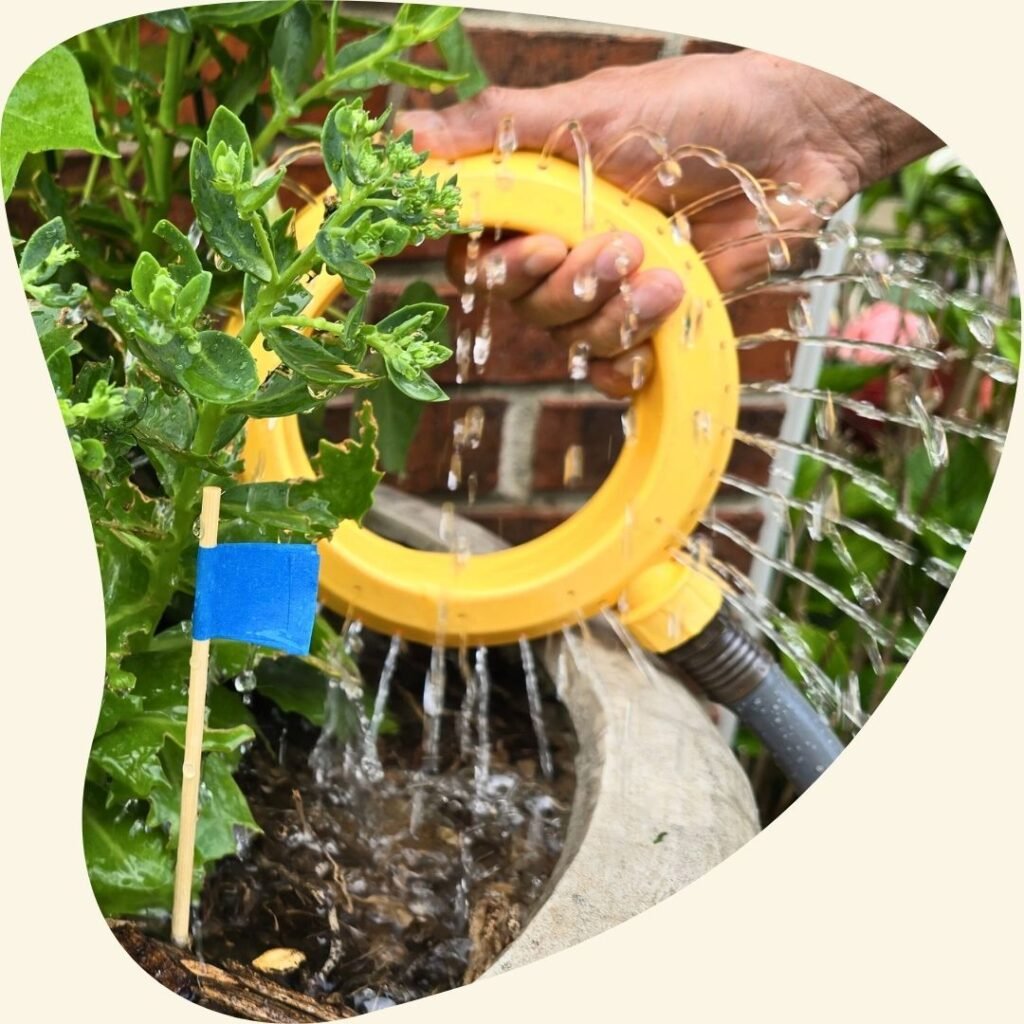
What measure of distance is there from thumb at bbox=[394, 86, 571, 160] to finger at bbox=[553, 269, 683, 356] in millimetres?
89

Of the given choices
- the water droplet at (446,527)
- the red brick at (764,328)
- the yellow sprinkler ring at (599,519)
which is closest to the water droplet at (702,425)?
the yellow sprinkler ring at (599,519)

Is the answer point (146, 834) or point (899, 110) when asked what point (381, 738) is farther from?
point (899, 110)

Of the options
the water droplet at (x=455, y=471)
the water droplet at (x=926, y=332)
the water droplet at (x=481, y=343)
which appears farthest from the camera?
the water droplet at (x=455, y=471)

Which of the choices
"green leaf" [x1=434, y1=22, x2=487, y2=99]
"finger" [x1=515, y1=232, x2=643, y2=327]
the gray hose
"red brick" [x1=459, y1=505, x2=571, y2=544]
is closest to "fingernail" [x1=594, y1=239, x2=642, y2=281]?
"finger" [x1=515, y1=232, x2=643, y2=327]

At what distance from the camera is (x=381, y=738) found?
80 centimetres

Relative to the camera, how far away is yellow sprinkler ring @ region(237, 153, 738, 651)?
67 cm

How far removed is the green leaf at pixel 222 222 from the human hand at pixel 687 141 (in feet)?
0.75

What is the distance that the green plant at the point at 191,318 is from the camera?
44cm

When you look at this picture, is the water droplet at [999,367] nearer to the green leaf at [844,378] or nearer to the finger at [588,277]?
the finger at [588,277]

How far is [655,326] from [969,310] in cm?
16

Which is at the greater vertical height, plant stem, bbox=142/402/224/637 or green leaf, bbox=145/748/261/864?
plant stem, bbox=142/402/224/637

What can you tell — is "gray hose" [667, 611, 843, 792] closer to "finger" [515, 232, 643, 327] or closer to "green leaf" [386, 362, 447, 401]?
"finger" [515, 232, 643, 327]

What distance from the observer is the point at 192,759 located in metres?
0.51

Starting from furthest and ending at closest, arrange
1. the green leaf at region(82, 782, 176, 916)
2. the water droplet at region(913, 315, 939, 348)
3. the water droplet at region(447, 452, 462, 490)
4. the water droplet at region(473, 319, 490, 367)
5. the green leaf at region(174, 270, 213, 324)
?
the water droplet at region(447, 452, 462, 490)
the water droplet at region(473, 319, 490, 367)
the water droplet at region(913, 315, 939, 348)
the green leaf at region(82, 782, 176, 916)
the green leaf at region(174, 270, 213, 324)
